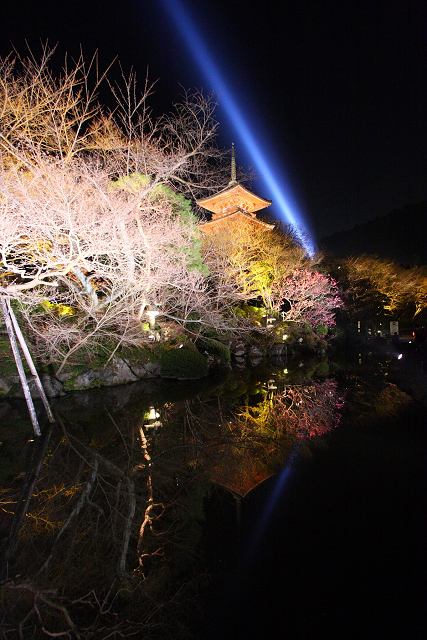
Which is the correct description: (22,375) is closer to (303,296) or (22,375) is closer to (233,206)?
(303,296)

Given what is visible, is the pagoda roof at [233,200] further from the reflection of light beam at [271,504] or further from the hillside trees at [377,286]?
the reflection of light beam at [271,504]

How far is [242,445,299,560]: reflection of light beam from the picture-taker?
286 cm

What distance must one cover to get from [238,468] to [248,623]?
2.15m

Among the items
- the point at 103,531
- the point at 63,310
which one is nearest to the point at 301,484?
the point at 103,531

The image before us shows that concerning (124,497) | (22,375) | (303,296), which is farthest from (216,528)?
(303,296)

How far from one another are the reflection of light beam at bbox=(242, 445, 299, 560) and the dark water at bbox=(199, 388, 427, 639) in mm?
30

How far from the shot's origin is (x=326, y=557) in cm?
263

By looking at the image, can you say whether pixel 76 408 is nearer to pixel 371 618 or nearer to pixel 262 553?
pixel 262 553

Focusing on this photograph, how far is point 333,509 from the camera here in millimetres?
3299

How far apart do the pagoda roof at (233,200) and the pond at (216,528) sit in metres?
18.9

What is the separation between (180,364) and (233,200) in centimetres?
1655

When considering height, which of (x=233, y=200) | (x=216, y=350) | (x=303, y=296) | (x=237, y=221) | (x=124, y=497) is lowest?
(x=124, y=497)

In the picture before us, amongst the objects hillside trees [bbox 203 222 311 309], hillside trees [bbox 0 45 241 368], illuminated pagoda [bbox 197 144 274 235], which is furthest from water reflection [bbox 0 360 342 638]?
illuminated pagoda [bbox 197 144 274 235]

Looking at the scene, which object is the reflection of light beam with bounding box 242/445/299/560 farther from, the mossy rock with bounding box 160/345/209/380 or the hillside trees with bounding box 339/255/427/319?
the hillside trees with bounding box 339/255/427/319
